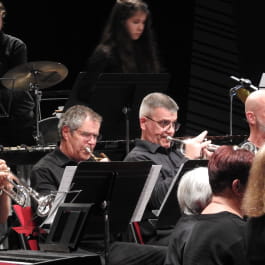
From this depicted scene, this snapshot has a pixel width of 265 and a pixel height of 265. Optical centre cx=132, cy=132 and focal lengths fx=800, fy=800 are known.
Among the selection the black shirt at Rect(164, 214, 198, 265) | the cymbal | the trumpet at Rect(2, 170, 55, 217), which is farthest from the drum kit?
the black shirt at Rect(164, 214, 198, 265)

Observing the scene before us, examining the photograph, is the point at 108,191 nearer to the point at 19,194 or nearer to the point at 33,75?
the point at 19,194

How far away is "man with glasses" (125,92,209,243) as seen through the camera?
5633 millimetres

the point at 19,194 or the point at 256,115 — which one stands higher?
the point at 256,115

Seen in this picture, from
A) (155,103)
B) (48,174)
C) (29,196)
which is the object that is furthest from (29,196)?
(155,103)

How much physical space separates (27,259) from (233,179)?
104 centimetres

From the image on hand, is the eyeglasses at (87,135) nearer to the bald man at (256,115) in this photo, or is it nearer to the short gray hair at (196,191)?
the bald man at (256,115)

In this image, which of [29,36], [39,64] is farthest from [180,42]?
[39,64]

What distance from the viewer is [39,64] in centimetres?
735

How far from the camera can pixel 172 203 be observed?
4.87 m

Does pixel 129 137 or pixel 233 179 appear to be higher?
pixel 233 179

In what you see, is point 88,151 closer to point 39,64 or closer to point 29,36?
point 39,64

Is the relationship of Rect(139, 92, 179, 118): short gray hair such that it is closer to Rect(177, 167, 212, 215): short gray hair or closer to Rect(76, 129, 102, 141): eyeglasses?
Rect(76, 129, 102, 141): eyeglasses

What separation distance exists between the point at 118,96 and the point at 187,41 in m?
3.07

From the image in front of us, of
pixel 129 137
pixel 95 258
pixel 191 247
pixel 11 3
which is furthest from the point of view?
pixel 11 3
